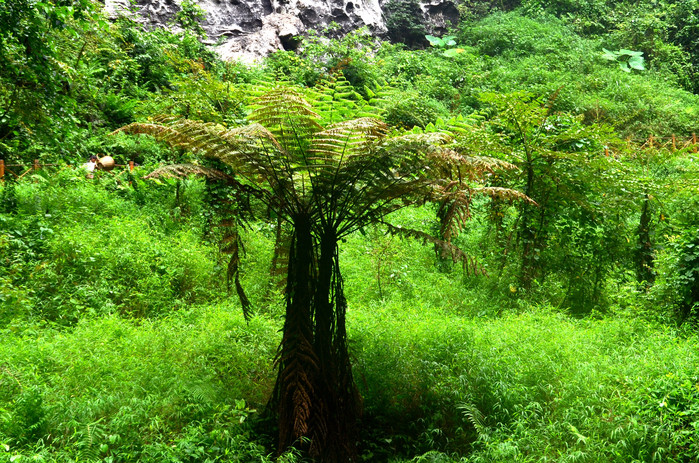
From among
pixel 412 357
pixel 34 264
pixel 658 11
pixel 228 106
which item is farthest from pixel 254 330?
pixel 658 11

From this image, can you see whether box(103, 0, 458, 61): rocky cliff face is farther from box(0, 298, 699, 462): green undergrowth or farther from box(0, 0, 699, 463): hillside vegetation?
box(0, 298, 699, 462): green undergrowth

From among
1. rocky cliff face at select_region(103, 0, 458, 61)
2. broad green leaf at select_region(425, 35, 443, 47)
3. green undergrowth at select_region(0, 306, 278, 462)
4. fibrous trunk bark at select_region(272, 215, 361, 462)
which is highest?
broad green leaf at select_region(425, 35, 443, 47)

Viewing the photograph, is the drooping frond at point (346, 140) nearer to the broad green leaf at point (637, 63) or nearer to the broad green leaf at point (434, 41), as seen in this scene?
the broad green leaf at point (637, 63)

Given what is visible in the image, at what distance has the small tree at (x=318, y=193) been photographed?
2771mm

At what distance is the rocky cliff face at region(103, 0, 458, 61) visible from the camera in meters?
12.8

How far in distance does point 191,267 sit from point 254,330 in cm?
175

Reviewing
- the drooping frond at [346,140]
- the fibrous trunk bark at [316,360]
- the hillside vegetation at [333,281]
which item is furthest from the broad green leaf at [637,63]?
the fibrous trunk bark at [316,360]

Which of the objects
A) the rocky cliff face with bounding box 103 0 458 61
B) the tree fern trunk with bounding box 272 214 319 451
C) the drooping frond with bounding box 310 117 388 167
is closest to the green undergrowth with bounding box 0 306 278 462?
the tree fern trunk with bounding box 272 214 319 451

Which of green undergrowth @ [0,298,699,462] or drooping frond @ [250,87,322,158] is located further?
drooping frond @ [250,87,322,158]

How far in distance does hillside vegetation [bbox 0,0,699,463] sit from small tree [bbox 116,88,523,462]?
1.0 inches

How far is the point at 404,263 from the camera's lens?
607 cm

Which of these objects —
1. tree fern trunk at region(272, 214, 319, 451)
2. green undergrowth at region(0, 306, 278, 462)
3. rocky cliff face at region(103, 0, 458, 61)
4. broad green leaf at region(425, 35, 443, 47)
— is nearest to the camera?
green undergrowth at region(0, 306, 278, 462)

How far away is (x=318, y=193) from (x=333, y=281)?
58cm

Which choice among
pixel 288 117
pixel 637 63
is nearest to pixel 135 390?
pixel 288 117
